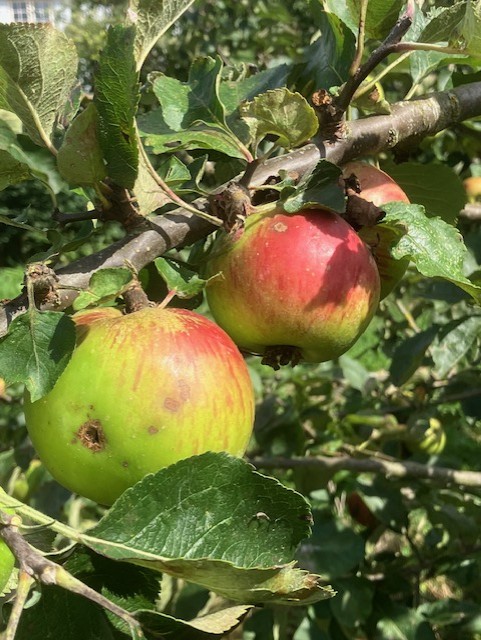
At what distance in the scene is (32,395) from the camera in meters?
0.57

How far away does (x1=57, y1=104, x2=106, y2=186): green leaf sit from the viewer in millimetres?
612

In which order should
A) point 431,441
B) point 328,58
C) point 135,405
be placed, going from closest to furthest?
1. point 135,405
2. point 328,58
3. point 431,441

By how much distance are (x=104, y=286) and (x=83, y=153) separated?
0.12 m

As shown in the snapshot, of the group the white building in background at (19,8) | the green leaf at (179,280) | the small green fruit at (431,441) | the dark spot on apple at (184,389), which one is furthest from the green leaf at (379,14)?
the white building in background at (19,8)

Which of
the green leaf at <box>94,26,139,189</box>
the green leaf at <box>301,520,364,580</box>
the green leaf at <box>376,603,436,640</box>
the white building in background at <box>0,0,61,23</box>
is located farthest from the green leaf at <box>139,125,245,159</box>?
the white building in background at <box>0,0,61,23</box>

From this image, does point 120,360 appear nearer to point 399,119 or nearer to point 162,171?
point 162,171

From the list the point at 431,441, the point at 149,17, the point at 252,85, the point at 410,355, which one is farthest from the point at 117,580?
the point at 431,441

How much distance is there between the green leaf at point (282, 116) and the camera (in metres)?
0.68

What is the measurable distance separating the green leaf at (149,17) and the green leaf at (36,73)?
7cm

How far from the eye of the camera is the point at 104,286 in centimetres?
64

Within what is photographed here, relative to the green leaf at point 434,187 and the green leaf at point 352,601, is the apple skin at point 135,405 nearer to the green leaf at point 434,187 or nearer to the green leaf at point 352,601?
the green leaf at point 434,187

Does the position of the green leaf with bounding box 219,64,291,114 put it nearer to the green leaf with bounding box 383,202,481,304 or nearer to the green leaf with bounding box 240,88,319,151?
the green leaf with bounding box 240,88,319,151

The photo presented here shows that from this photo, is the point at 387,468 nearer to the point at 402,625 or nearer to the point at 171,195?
the point at 402,625

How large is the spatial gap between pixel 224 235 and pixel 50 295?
0.20 meters
